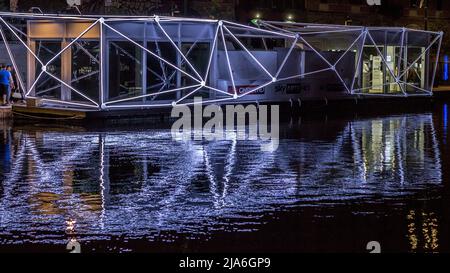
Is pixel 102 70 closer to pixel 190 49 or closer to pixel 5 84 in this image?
pixel 190 49

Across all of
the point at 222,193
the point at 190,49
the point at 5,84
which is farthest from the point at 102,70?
the point at 222,193

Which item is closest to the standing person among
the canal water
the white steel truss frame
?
the white steel truss frame

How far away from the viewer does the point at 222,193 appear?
14047 millimetres

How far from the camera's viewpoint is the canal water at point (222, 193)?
34.2ft

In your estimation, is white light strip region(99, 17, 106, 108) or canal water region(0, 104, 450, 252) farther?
white light strip region(99, 17, 106, 108)

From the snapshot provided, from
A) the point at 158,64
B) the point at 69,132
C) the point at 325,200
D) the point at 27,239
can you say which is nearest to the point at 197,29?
the point at 158,64

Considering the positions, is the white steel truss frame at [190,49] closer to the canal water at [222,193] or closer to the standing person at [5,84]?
the standing person at [5,84]

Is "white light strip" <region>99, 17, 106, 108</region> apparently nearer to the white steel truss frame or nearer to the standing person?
the white steel truss frame

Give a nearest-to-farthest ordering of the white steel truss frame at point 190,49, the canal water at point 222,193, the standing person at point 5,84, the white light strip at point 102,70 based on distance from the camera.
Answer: the canal water at point 222,193 < the white light strip at point 102,70 < the white steel truss frame at point 190,49 < the standing person at point 5,84

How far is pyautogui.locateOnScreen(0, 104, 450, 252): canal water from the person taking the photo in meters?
10.4

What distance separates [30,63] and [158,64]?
4589 mm

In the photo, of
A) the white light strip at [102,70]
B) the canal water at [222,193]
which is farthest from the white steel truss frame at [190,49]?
the canal water at [222,193]

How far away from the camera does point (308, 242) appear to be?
1023 cm
